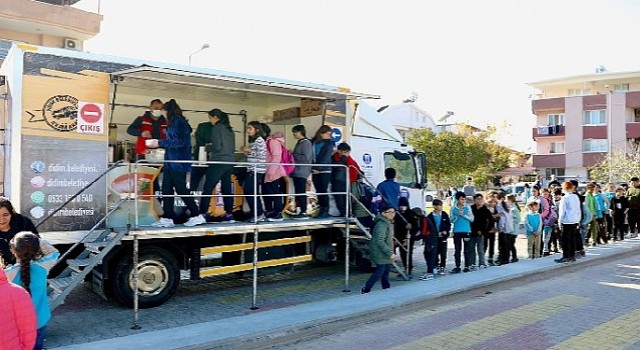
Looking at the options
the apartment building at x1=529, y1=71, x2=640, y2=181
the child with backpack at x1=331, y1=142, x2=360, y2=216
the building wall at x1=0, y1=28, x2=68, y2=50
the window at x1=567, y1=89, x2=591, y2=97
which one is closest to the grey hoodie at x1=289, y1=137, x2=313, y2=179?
the child with backpack at x1=331, y1=142, x2=360, y2=216

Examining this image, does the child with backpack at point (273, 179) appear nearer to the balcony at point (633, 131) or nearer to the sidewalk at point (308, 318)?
the sidewalk at point (308, 318)

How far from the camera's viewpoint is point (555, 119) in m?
49.6

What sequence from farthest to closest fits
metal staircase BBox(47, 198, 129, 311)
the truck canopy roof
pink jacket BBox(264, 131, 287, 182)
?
the truck canopy roof → pink jacket BBox(264, 131, 287, 182) → metal staircase BBox(47, 198, 129, 311)

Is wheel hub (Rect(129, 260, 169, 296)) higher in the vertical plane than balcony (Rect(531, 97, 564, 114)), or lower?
lower

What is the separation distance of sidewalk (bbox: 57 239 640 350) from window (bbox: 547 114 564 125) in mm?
42323

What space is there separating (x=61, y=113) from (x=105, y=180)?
3.50 feet

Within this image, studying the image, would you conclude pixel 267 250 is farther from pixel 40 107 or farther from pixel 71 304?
pixel 40 107

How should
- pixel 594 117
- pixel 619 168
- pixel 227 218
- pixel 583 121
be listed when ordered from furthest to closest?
1. pixel 583 121
2. pixel 594 117
3. pixel 619 168
4. pixel 227 218

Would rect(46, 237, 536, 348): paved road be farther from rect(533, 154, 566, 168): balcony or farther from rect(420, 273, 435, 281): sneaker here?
rect(533, 154, 566, 168): balcony

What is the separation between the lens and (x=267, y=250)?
933cm

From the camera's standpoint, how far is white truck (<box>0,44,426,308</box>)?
7168 mm

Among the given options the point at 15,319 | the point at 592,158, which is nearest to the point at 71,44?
the point at 15,319

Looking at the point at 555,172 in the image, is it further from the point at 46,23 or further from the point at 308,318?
the point at 308,318

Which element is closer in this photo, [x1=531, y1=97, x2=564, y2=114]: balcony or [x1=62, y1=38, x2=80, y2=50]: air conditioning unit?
[x1=62, y1=38, x2=80, y2=50]: air conditioning unit
